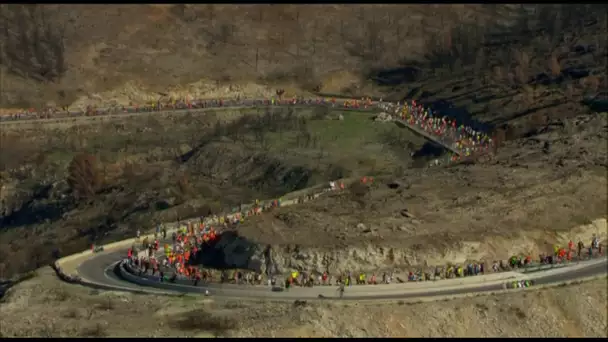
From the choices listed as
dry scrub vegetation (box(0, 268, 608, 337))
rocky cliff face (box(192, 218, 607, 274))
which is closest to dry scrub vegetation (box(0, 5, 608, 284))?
rocky cliff face (box(192, 218, 607, 274))

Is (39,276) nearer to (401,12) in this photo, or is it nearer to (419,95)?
(419,95)

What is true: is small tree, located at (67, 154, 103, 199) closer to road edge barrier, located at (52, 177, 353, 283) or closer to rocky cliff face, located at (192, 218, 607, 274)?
road edge barrier, located at (52, 177, 353, 283)

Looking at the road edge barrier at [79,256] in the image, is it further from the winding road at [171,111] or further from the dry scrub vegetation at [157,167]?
the winding road at [171,111]

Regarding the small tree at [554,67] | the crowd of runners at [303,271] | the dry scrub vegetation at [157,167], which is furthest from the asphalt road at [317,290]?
the small tree at [554,67]

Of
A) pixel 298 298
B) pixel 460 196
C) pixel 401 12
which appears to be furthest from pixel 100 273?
pixel 401 12

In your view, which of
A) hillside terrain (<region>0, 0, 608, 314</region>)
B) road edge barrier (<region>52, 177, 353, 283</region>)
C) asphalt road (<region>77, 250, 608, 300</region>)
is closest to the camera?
asphalt road (<region>77, 250, 608, 300</region>)
